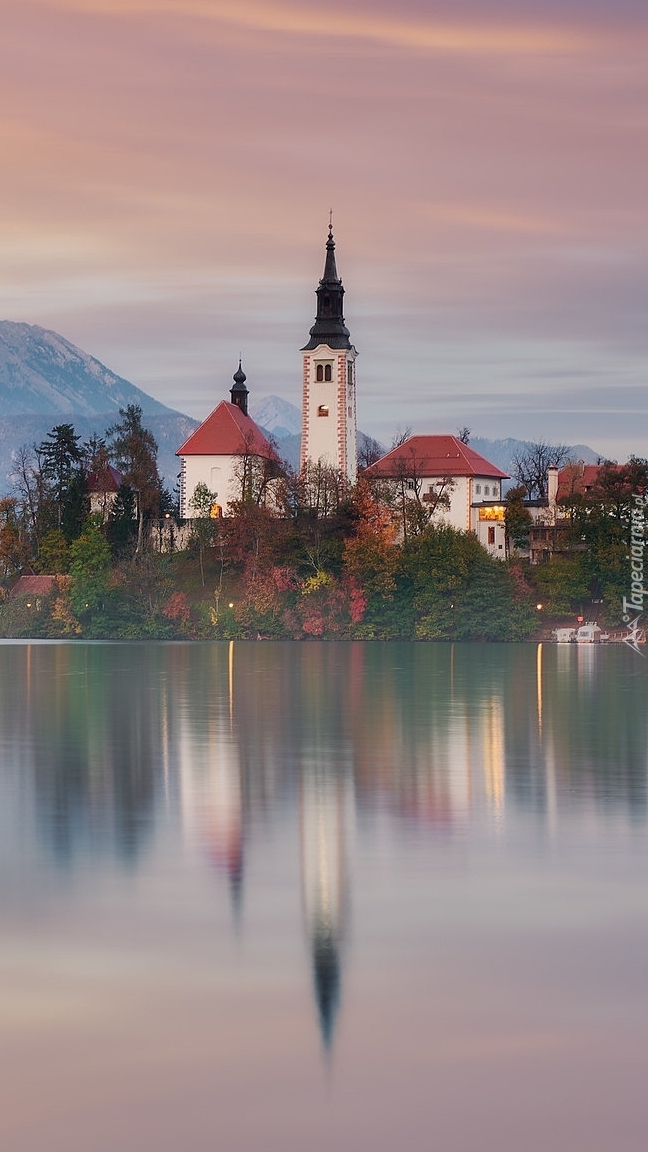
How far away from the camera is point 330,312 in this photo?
120m

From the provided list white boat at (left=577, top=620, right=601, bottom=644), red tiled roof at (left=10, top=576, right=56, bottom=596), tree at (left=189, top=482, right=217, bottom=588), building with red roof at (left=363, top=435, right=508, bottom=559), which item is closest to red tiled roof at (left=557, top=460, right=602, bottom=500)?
building with red roof at (left=363, top=435, right=508, bottom=559)

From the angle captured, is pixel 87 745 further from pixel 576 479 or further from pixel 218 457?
pixel 218 457

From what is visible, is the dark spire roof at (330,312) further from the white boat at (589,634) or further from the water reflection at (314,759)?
the water reflection at (314,759)

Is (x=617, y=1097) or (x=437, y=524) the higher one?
(x=437, y=524)

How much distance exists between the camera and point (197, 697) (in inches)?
2095

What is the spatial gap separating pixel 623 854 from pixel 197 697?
3210 centimetres

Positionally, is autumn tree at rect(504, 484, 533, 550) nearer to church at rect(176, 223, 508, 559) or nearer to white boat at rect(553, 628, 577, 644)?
church at rect(176, 223, 508, 559)

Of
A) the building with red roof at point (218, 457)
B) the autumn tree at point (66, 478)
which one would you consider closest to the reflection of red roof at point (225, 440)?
the building with red roof at point (218, 457)

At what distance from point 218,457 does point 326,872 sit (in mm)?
99048

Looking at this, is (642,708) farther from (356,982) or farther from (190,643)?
(190,643)

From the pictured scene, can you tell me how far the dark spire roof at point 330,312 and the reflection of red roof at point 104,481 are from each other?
52.7 feet

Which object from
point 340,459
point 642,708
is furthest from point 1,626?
point 642,708

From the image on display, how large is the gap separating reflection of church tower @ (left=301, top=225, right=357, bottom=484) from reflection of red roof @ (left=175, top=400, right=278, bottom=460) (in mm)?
3407

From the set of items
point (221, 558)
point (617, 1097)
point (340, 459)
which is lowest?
point (617, 1097)
